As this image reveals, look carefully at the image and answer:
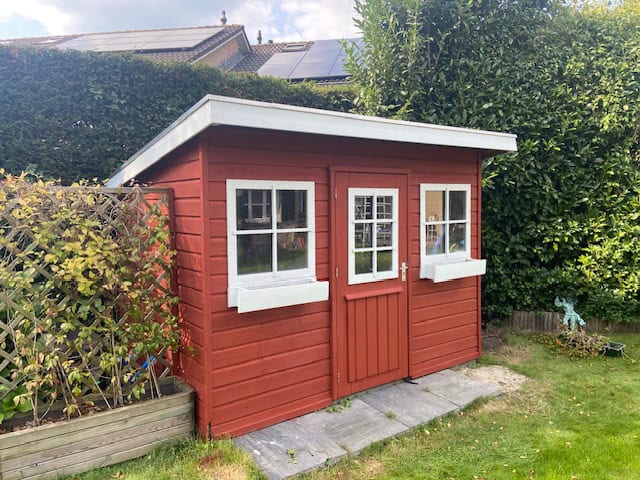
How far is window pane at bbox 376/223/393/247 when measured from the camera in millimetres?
3953

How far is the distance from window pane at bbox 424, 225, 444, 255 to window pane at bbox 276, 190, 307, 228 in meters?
1.44

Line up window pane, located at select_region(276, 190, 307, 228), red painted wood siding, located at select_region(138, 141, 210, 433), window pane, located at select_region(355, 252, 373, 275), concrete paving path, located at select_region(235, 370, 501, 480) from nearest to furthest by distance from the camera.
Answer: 1. concrete paving path, located at select_region(235, 370, 501, 480)
2. red painted wood siding, located at select_region(138, 141, 210, 433)
3. window pane, located at select_region(276, 190, 307, 228)
4. window pane, located at select_region(355, 252, 373, 275)

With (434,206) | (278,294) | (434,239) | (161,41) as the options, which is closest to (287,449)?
(278,294)

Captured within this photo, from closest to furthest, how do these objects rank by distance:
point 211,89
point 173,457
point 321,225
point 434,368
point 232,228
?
point 173,457 → point 232,228 → point 321,225 → point 434,368 → point 211,89

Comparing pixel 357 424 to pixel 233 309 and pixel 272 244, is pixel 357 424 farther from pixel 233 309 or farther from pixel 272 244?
pixel 272 244

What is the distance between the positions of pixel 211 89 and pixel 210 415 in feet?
13.6

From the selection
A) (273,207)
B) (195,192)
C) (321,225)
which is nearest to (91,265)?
(195,192)

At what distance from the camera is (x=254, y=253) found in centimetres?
322

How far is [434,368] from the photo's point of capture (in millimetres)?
4465

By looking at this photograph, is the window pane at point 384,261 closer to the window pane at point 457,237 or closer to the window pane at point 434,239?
the window pane at point 434,239

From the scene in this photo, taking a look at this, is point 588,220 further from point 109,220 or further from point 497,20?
point 109,220

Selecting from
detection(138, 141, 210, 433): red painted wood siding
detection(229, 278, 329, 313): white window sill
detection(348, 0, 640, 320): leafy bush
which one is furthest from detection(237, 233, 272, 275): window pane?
detection(348, 0, 640, 320): leafy bush

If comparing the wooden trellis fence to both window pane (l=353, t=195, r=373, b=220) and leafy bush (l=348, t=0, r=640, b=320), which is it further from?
leafy bush (l=348, t=0, r=640, b=320)

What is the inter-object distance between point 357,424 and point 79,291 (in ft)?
7.22
